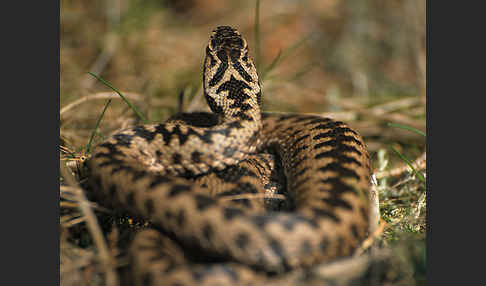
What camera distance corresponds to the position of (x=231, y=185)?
12.2ft

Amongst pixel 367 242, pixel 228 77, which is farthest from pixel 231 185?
pixel 228 77

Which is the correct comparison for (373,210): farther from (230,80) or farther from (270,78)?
(270,78)

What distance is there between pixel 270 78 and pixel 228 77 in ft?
4.50

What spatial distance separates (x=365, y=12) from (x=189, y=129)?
28.8ft

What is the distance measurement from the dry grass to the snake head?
855 millimetres

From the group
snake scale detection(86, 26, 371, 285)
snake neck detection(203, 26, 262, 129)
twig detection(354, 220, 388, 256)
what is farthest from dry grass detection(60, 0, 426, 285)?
snake neck detection(203, 26, 262, 129)

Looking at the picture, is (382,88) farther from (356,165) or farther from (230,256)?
(230,256)

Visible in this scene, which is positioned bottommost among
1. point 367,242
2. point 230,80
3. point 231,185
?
point 367,242

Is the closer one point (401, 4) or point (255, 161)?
point (255, 161)

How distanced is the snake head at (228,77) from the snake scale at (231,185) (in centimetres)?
1

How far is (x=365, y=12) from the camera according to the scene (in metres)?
11.0

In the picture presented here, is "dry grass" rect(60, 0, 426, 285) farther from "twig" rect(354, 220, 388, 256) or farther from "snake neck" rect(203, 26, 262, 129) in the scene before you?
"snake neck" rect(203, 26, 262, 129)

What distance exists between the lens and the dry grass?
11.1 feet

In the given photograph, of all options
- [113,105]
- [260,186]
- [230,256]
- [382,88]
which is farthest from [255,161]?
[382,88]
